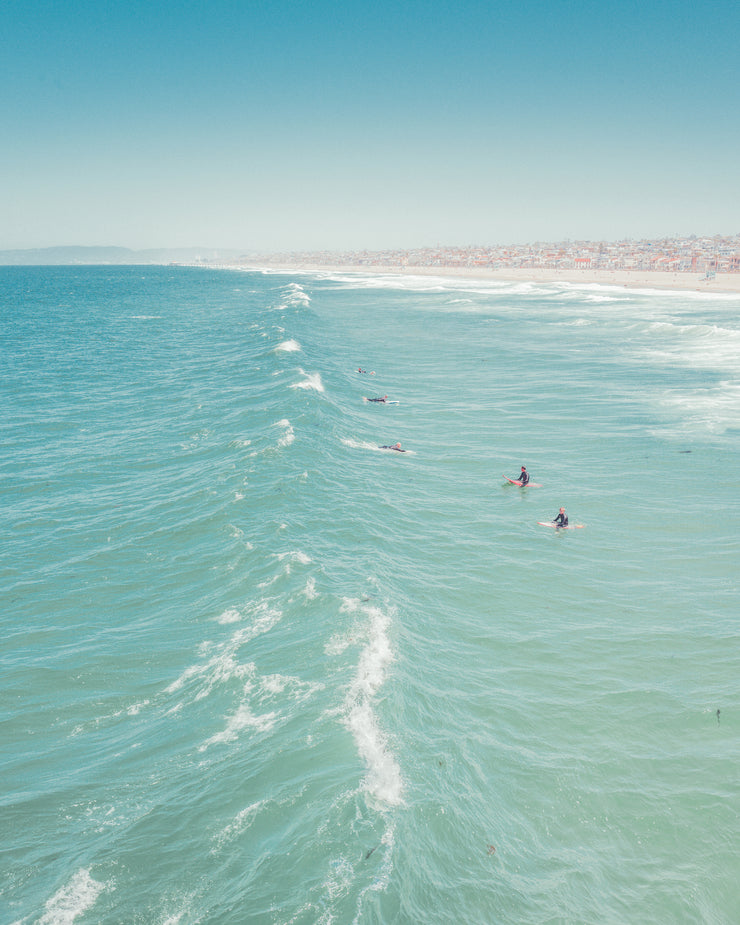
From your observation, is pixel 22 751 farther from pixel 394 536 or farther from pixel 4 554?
pixel 394 536

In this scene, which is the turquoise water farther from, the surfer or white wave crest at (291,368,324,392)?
white wave crest at (291,368,324,392)

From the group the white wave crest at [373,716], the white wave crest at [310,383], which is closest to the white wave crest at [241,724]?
the white wave crest at [373,716]

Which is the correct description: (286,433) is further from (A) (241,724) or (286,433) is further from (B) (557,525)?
(A) (241,724)

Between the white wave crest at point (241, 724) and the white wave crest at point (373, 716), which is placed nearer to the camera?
the white wave crest at point (373, 716)

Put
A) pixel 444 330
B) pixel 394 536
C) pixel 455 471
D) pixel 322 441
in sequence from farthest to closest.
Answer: pixel 444 330 → pixel 322 441 → pixel 455 471 → pixel 394 536

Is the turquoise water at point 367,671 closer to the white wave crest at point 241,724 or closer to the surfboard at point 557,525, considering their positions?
the white wave crest at point 241,724

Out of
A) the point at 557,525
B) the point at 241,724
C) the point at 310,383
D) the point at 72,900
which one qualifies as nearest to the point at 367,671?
the point at 241,724

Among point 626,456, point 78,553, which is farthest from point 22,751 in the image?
point 626,456

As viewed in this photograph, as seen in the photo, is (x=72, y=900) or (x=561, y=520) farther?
(x=561, y=520)

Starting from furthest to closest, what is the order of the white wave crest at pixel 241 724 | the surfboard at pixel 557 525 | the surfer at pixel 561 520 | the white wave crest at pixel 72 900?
the surfboard at pixel 557 525 → the surfer at pixel 561 520 → the white wave crest at pixel 241 724 → the white wave crest at pixel 72 900
